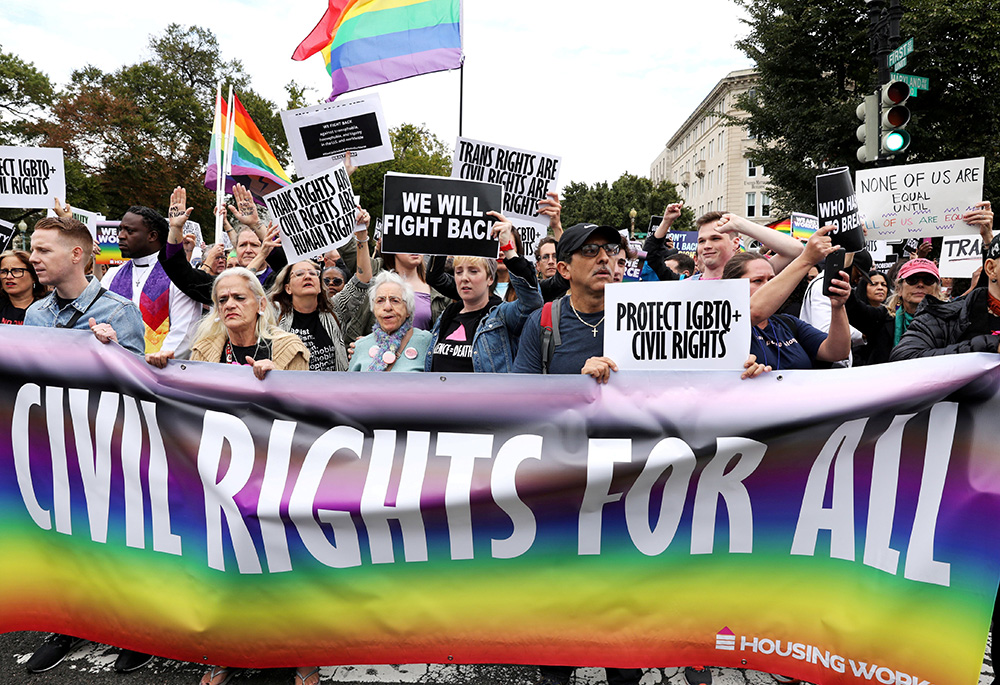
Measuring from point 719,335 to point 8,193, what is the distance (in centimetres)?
612

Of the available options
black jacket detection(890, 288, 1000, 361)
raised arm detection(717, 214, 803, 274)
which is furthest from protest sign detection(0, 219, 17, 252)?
black jacket detection(890, 288, 1000, 361)

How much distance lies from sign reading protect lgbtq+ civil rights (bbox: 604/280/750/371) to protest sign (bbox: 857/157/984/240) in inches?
141

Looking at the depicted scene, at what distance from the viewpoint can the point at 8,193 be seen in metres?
5.83

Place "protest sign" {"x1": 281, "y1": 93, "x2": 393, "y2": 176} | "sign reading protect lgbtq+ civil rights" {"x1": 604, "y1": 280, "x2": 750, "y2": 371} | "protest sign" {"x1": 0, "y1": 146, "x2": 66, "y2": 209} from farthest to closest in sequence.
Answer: "protest sign" {"x1": 0, "y1": 146, "x2": 66, "y2": 209}
"protest sign" {"x1": 281, "y1": 93, "x2": 393, "y2": 176}
"sign reading protect lgbtq+ civil rights" {"x1": 604, "y1": 280, "x2": 750, "y2": 371}

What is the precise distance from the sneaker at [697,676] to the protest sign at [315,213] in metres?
3.37

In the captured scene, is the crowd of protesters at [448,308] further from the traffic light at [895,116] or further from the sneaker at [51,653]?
the traffic light at [895,116]

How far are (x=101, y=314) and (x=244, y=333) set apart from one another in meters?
0.74

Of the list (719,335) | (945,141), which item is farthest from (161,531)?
(945,141)

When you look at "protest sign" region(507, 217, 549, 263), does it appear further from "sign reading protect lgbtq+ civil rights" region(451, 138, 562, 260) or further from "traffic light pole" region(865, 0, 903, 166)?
"traffic light pole" region(865, 0, 903, 166)

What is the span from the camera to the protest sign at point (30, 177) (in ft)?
19.0

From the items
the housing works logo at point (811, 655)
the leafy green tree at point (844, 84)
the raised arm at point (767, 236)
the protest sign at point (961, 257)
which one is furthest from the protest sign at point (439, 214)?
the leafy green tree at point (844, 84)

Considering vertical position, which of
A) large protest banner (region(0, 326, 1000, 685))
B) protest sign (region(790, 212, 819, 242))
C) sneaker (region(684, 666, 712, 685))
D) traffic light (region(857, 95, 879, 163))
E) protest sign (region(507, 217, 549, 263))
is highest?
traffic light (region(857, 95, 879, 163))

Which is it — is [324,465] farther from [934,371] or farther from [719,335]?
[934,371]

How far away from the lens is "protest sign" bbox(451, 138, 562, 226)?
4.84 metres
